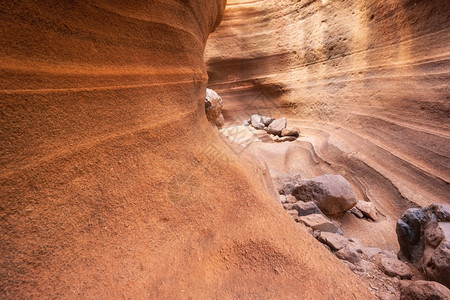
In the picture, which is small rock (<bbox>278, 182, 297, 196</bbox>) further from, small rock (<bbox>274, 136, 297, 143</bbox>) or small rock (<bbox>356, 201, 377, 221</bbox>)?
small rock (<bbox>274, 136, 297, 143</bbox>)

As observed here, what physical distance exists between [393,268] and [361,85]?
348cm

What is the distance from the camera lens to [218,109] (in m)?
4.24

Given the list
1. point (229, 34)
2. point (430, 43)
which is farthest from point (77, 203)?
point (229, 34)

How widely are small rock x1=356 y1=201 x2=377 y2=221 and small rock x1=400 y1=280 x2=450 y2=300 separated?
51.9 inches

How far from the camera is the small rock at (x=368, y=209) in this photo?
2215 millimetres

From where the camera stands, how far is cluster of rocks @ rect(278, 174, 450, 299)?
1.06 meters

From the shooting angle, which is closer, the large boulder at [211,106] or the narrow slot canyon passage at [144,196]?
the narrow slot canyon passage at [144,196]

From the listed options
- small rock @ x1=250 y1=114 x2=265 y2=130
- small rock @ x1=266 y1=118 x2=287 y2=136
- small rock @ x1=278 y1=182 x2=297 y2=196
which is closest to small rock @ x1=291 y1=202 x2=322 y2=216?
small rock @ x1=278 y1=182 x2=297 y2=196

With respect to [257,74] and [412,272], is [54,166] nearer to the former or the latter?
[412,272]

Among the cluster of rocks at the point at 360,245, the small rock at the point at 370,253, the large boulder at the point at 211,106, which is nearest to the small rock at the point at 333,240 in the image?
the cluster of rocks at the point at 360,245

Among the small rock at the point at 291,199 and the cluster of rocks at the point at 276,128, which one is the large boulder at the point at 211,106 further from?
the small rock at the point at 291,199

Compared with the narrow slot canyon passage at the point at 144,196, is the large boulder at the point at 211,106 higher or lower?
lower

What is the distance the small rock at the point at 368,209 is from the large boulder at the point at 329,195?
328mm

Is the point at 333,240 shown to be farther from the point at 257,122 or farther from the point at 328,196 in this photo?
the point at 257,122
